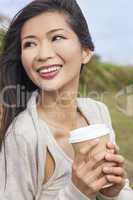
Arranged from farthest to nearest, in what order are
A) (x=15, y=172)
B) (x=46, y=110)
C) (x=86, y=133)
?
(x=46, y=110) → (x=15, y=172) → (x=86, y=133)

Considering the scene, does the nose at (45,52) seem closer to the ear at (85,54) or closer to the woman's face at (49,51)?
the woman's face at (49,51)

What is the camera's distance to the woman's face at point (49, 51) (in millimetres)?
1952

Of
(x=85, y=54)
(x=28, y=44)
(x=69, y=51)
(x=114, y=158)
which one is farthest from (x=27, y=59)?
(x=114, y=158)

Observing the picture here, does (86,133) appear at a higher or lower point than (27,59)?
lower

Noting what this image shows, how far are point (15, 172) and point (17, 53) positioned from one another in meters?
0.50

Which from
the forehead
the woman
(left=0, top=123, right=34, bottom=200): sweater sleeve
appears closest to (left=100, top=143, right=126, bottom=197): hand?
the woman

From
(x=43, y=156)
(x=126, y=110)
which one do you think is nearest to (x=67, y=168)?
(x=43, y=156)

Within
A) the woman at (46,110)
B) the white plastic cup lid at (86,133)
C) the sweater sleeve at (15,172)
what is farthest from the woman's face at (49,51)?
the white plastic cup lid at (86,133)

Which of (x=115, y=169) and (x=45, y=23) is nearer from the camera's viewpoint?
(x=115, y=169)

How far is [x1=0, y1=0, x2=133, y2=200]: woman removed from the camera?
1.83 m

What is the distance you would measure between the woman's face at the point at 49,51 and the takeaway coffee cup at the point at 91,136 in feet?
1.16

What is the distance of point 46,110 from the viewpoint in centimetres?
208

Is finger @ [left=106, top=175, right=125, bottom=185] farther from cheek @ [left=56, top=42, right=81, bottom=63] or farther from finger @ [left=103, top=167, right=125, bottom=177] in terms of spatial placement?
cheek @ [left=56, top=42, right=81, bottom=63]

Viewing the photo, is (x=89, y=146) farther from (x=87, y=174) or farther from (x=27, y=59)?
(x=27, y=59)
